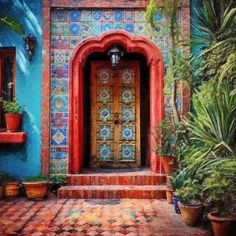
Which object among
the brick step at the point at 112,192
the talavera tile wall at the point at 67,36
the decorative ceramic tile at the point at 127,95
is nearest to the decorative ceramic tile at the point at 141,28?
the talavera tile wall at the point at 67,36

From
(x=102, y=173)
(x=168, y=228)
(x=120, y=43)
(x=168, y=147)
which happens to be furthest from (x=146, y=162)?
(x=168, y=228)

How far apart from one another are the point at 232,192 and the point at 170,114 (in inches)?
119

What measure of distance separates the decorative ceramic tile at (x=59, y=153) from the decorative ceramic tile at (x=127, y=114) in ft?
5.93

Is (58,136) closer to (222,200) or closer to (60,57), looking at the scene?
(60,57)

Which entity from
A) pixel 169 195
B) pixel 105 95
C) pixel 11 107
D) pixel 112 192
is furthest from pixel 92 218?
pixel 105 95

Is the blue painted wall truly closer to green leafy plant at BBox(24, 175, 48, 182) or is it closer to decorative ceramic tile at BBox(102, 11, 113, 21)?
green leafy plant at BBox(24, 175, 48, 182)

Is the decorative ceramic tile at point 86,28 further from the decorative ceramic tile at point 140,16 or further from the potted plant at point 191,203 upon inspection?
the potted plant at point 191,203

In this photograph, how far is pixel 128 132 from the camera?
8430 millimetres

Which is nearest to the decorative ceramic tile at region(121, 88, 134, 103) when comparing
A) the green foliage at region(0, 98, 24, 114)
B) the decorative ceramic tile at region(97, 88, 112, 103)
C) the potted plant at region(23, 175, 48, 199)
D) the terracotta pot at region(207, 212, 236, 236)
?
the decorative ceramic tile at region(97, 88, 112, 103)

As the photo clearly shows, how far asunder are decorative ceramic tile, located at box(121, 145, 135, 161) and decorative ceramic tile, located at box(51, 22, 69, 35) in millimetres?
3026

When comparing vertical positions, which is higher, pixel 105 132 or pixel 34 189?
pixel 105 132

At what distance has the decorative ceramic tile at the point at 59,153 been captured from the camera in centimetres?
729

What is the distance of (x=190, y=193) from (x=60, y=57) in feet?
13.3

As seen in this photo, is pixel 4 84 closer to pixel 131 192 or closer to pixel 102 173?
pixel 102 173
